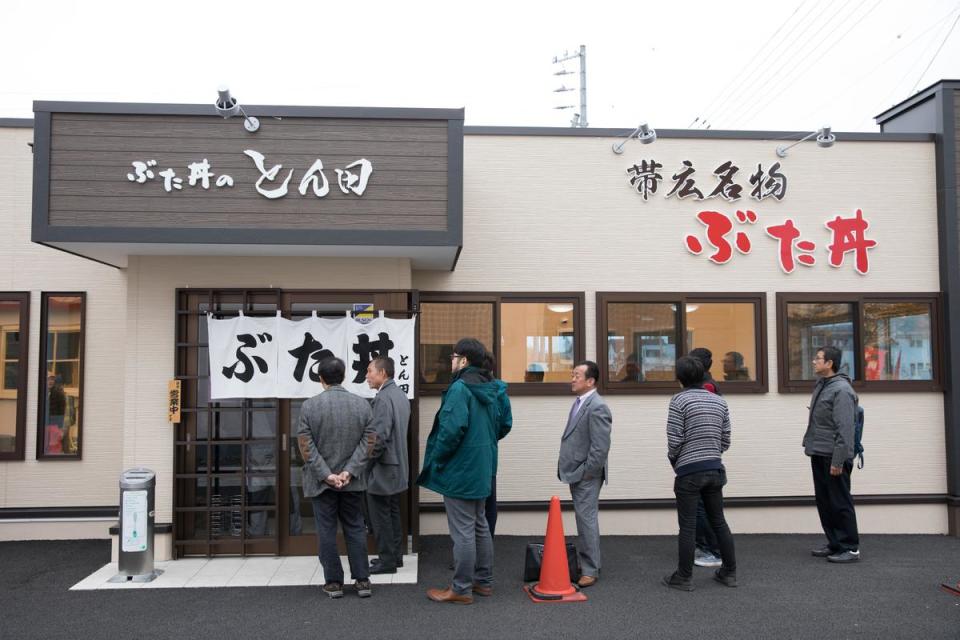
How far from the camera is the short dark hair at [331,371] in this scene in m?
5.96

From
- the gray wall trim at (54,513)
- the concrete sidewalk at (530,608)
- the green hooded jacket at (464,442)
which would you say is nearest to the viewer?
the concrete sidewalk at (530,608)

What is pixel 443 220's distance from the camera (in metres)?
6.44

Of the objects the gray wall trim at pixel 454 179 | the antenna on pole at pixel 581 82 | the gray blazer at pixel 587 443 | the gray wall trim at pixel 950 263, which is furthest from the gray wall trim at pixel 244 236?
the antenna on pole at pixel 581 82

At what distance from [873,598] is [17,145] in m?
9.63

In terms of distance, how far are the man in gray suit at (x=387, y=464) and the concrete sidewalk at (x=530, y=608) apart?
16.5 inches

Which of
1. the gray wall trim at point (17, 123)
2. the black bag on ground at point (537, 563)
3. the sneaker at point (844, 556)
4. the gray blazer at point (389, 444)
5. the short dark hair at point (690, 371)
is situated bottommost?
the sneaker at point (844, 556)

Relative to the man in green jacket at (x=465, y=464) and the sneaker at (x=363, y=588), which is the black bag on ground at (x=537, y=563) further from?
the sneaker at (x=363, y=588)

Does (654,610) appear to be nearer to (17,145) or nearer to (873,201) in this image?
(873,201)

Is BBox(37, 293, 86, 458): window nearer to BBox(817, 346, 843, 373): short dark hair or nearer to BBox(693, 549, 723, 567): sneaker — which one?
BBox(693, 549, 723, 567): sneaker

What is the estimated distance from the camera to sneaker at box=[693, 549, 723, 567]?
681cm

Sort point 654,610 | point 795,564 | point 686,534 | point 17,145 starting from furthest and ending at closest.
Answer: point 17,145
point 795,564
point 686,534
point 654,610

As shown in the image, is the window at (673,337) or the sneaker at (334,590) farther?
the window at (673,337)

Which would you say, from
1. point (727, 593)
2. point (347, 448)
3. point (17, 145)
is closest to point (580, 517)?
point (727, 593)

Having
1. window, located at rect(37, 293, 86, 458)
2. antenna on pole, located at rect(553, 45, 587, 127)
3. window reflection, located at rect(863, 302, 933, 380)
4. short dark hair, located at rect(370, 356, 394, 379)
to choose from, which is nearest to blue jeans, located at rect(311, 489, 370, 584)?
short dark hair, located at rect(370, 356, 394, 379)
